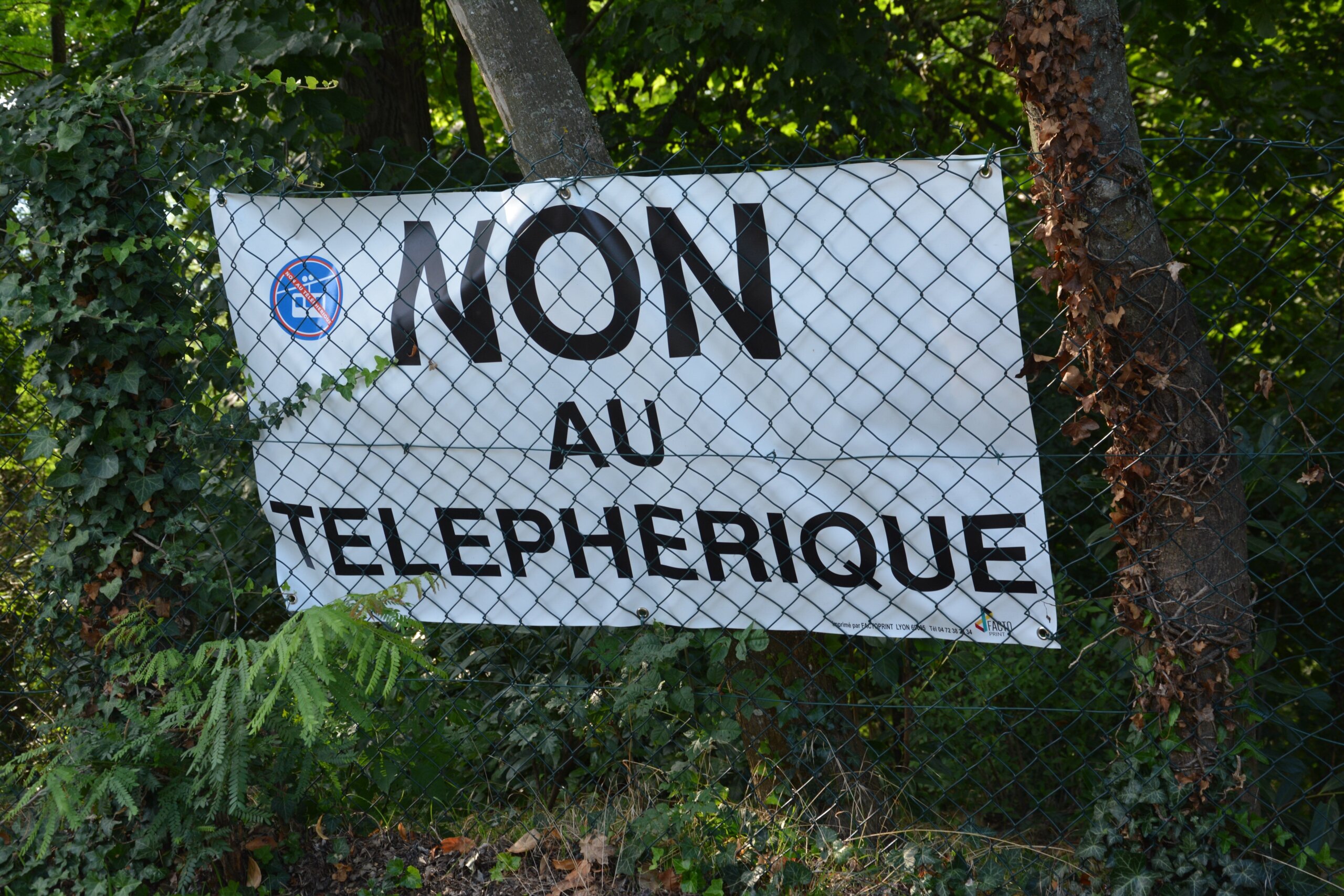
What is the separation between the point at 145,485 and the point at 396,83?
118 inches

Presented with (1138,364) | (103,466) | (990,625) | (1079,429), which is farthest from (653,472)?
(103,466)

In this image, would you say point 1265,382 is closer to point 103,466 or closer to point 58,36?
point 103,466

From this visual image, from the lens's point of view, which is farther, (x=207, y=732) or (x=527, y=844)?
(x=527, y=844)

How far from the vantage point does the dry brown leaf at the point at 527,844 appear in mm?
→ 2459

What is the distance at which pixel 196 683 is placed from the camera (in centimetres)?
243

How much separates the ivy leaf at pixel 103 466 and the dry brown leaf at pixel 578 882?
1.56 meters

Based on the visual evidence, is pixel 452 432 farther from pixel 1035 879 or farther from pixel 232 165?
pixel 1035 879

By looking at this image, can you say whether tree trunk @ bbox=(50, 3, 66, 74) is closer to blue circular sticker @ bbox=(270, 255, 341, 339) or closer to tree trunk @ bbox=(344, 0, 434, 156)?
tree trunk @ bbox=(344, 0, 434, 156)

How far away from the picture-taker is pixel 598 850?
7.78 feet

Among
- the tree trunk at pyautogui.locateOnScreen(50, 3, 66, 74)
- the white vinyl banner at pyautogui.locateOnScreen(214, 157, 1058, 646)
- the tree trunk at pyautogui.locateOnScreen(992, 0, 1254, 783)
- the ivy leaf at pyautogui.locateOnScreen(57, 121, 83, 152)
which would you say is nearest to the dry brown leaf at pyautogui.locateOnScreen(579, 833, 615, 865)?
the white vinyl banner at pyautogui.locateOnScreen(214, 157, 1058, 646)

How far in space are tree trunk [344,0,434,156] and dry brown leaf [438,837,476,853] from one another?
3274 mm

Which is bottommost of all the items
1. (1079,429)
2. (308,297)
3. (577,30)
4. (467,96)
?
(1079,429)

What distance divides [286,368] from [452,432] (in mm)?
495

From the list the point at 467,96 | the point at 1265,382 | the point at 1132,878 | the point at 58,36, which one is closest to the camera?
the point at 1265,382
